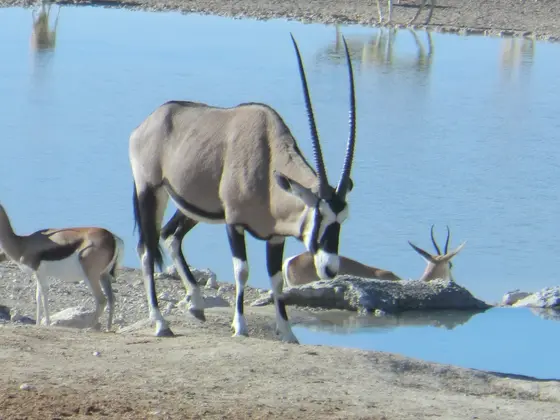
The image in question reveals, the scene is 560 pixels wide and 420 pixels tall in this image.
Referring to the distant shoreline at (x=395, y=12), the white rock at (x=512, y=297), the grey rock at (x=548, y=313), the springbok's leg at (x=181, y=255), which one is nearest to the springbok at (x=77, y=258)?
the springbok's leg at (x=181, y=255)

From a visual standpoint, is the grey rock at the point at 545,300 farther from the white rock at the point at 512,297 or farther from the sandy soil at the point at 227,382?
the sandy soil at the point at 227,382

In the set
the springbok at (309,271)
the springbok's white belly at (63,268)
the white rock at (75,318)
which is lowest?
the springbok at (309,271)

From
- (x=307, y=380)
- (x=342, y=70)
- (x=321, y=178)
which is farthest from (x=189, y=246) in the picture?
(x=342, y=70)

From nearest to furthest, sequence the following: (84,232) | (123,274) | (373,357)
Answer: (373,357), (84,232), (123,274)

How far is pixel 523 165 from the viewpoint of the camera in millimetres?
17594

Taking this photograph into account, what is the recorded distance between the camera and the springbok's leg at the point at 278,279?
7.77 meters

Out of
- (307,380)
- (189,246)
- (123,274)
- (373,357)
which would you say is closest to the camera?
(307,380)

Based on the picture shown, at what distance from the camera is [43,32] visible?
3109cm

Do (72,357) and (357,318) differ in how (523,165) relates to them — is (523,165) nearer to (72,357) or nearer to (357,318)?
(357,318)

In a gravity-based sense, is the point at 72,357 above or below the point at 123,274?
above

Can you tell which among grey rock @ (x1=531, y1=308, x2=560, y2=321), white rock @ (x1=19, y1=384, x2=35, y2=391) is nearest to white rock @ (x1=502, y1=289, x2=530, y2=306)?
grey rock @ (x1=531, y1=308, x2=560, y2=321)

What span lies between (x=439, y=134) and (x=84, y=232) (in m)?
10.9

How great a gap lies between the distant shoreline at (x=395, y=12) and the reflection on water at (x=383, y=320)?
25296 millimetres

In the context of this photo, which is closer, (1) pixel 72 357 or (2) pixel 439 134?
(1) pixel 72 357
